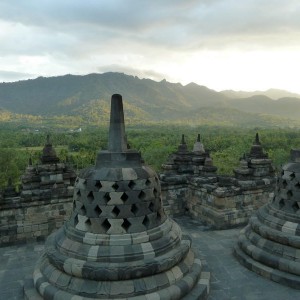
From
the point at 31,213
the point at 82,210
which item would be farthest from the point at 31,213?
the point at 82,210

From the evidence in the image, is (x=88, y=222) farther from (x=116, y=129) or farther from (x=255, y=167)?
(x=255, y=167)

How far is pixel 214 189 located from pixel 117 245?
682 centimetres

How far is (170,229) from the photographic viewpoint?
21.9 feet

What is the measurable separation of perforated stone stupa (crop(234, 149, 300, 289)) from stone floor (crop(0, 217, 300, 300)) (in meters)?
0.27

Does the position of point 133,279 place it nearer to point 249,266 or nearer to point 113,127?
point 113,127

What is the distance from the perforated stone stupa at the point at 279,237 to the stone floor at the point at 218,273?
0.89 ft

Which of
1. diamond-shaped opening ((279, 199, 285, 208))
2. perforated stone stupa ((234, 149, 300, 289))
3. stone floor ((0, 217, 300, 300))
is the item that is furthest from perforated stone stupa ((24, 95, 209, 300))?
diamond-shaped opening ((279, 199, 285, 208))

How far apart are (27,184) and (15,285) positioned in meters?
6.31

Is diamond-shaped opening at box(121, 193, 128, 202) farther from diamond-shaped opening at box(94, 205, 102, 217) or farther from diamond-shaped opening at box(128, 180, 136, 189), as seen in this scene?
diamond-shaped opening at box(94, 205, 102, 217)

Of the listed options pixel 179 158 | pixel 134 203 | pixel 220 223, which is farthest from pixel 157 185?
pixel 179 158

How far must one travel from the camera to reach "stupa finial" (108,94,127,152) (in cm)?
650

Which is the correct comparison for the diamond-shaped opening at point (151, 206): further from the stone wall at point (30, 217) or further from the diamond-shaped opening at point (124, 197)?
the stone wall at point (30, 217)

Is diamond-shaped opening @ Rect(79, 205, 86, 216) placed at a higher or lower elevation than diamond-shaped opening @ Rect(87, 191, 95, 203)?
lower

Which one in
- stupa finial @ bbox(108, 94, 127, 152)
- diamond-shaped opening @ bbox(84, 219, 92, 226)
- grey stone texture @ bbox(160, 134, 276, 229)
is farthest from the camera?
grey stone texture @ bbox(160, 134, 276, 229)
